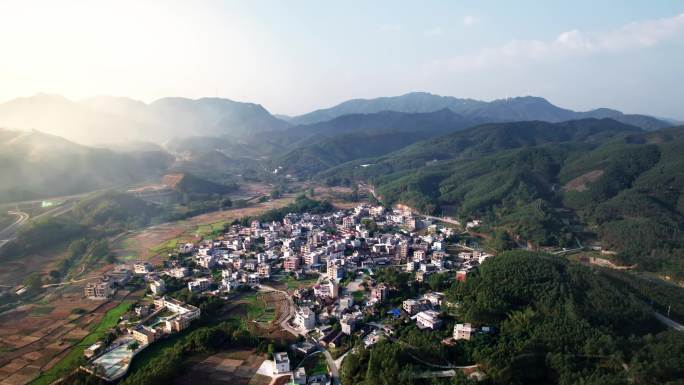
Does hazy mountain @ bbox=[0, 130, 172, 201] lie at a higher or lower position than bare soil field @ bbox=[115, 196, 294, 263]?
higher

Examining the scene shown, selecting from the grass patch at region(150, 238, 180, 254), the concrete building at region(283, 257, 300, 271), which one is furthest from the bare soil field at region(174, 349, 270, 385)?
the grass patch at region(150, 238, 180, 254)

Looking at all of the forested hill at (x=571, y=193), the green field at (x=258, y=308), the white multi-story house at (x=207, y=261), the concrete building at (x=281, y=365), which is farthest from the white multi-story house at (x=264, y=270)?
the forested hill at (x=571, y=193)

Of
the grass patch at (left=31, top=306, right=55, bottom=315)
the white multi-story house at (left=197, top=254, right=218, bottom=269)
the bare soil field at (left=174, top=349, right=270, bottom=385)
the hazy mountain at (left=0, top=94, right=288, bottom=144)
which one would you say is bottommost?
the bare soil field at (left=174, top=349, right=270, bottom=385)

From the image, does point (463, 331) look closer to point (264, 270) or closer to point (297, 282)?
point (297, 282)

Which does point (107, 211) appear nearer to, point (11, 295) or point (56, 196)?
point (56, 196)

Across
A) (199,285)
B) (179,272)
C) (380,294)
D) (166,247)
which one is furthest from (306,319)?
(166,247)

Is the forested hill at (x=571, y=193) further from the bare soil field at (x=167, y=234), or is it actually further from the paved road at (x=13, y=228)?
the paved road at (x=13, y=228)

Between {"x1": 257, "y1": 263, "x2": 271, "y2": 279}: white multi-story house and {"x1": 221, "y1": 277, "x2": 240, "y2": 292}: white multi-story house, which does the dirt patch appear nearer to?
{"x1": 257, "y1": 263, "x2": 271, "y2": 279}: white multi-story house
